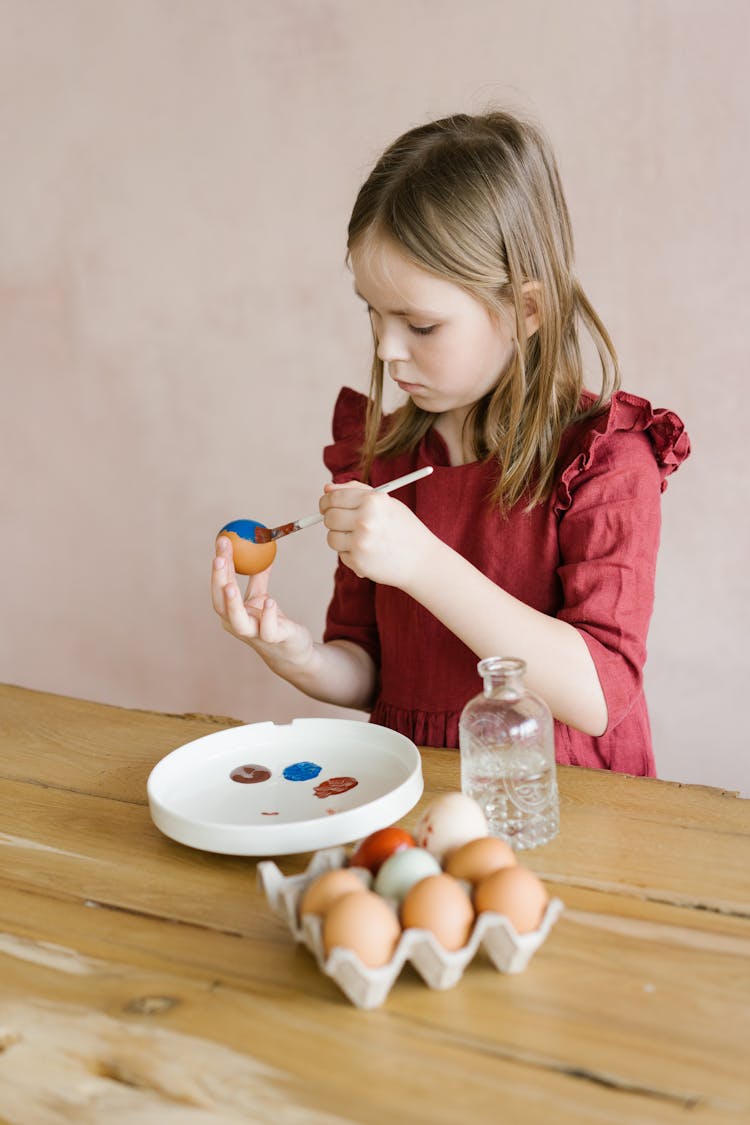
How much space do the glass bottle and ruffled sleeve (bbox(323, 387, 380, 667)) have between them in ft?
2.20

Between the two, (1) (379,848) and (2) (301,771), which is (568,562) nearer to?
(2) (301,771)

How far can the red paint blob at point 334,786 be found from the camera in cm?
110

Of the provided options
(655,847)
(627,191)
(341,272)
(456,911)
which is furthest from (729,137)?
(456,911)

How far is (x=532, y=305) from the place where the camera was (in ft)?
4.47

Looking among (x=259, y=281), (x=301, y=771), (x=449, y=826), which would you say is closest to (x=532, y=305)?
(x=301, y=771)

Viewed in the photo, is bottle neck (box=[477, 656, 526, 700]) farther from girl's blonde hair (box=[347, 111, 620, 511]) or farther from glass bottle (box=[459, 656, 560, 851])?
girl's blonde hair (box=[347, 111, 620, 511])

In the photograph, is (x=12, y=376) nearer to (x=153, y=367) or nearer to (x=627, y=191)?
(x=153, y=367)

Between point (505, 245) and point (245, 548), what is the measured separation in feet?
1.53

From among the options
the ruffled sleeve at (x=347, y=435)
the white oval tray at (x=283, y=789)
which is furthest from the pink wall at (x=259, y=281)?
the white oval tray at (x=283, y=789)

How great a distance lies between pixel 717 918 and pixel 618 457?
64cm

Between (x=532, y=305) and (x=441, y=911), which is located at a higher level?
(x=532, y=305)

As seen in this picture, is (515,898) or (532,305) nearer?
(515,898)

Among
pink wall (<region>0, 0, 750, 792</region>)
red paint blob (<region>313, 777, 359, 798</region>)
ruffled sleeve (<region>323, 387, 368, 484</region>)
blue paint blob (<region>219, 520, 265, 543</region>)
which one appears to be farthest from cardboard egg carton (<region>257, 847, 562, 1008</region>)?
pink wall (<region>0, 0, 750, 792</region>)

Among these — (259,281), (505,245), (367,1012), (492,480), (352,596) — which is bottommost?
(352,596)
